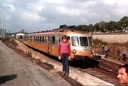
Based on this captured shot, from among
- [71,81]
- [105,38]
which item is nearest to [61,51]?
[71,81]

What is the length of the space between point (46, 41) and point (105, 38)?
56443 mm

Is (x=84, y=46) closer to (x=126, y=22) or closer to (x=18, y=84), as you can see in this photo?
(x=18, y=84)

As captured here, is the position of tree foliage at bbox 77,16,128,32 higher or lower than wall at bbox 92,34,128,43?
higher

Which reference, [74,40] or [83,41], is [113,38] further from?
[74,40]

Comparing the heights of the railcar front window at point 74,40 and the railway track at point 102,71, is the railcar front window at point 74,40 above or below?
above

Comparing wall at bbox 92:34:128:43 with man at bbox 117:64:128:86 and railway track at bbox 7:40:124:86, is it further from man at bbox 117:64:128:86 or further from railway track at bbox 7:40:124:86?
man at bbox 117:64:128:86

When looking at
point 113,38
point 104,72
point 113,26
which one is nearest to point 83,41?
point 104,72

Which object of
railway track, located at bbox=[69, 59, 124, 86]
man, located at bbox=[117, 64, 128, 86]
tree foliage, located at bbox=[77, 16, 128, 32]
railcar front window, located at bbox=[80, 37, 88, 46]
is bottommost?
railway track, located at bbox=[69, 59, 124, 86]

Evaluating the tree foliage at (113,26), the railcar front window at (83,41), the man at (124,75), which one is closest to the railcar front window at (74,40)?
the railcar front window at (83,41)

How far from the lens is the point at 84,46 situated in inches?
845

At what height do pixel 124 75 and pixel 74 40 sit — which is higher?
pixel 124 75

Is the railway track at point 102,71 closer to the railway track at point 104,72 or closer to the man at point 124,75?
the railway track at point 104,72

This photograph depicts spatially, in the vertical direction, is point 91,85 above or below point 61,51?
below

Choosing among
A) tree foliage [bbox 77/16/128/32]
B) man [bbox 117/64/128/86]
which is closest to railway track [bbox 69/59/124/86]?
man [bbox 117/64/128/86]
